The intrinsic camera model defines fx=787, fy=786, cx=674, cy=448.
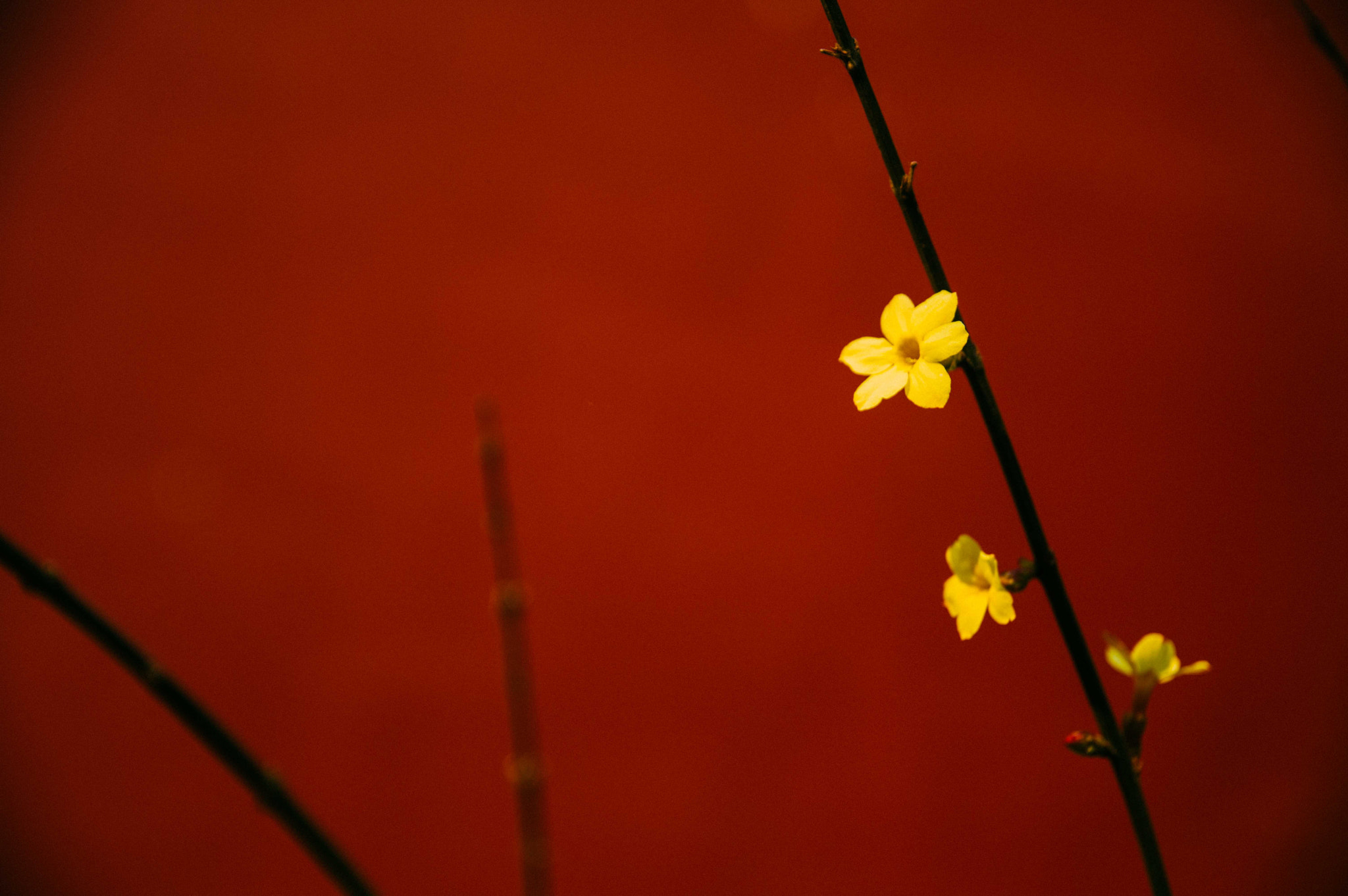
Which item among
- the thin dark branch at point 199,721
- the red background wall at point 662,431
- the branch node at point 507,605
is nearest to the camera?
the thin dark branch at point 199,721

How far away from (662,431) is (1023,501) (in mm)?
697

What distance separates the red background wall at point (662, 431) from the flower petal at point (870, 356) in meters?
0.61

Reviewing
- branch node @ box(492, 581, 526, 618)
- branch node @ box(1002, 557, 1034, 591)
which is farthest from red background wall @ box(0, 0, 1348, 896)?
branch node @ box(1002, 557, 1034, 591)

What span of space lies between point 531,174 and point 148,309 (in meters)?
0.46

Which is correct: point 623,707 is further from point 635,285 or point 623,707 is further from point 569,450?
point 635,285

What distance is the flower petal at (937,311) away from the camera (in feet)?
0.83

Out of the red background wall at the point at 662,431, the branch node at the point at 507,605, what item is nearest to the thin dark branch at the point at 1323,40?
the branch node at the point at 507,605

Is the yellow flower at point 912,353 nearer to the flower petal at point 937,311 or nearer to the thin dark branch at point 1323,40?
the flower petal at point 937,311

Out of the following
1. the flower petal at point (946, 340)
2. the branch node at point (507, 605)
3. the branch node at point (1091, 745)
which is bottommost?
the branch node at point (1091, 745)

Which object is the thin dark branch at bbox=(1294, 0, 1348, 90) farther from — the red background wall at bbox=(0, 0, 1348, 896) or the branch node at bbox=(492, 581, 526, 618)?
the red background wall at bbox=(0, 0, 1348, 896)

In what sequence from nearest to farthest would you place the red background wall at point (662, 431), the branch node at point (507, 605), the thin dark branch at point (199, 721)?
the thin dark branch at point (199, 721)
the branch node at point (507, 605)
the red background wall at point (662, 431)

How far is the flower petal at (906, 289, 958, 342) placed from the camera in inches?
10.0

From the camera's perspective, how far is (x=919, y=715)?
944 millimetres

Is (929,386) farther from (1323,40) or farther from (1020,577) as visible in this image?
(1323,40)
